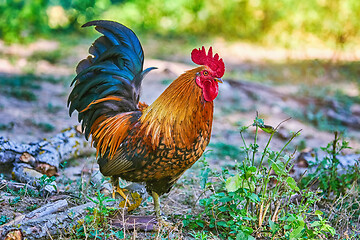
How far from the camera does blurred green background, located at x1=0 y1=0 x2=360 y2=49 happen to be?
11914 mm

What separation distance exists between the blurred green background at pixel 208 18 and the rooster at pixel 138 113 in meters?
8.13

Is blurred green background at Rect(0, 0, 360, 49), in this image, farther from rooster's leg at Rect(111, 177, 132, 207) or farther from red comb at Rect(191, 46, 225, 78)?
red comb at Rect(191, 46, 225, 78)

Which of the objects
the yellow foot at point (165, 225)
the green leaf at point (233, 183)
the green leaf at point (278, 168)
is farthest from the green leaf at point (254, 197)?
the yellow foot at point (165, 225)

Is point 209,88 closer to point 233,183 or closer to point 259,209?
point 233,183

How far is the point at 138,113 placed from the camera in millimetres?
3785

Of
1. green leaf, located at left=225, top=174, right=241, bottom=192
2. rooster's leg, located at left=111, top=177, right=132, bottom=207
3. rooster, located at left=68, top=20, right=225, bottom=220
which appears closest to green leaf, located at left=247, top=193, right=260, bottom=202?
green leaf, located at left=225, top=174, right=241, bottom=192

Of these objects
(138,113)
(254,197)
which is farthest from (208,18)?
(254,197)

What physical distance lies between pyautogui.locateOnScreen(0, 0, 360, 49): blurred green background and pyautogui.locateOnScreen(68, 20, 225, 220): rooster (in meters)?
8.13

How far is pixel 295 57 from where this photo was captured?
12.3m

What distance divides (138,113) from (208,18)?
35.4 ft

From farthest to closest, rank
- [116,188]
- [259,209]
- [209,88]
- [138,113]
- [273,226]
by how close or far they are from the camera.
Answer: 1. [116,188]
2. [138,113]
3. [259,209]
4. [209,88]
5. [273,226]

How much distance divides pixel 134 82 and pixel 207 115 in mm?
846

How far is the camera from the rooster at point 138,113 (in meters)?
3.38

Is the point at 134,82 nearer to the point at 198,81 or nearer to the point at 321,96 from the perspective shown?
the point at 198,81
